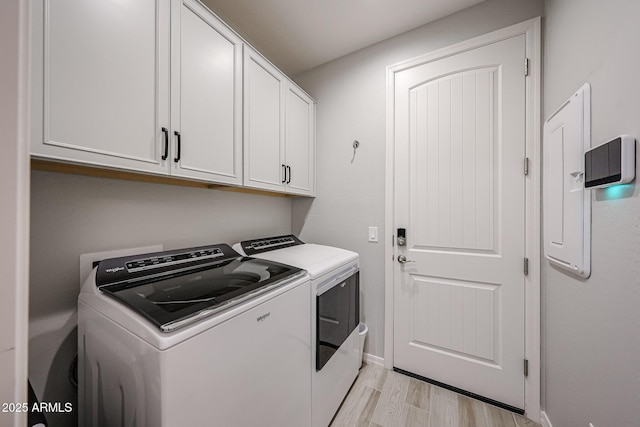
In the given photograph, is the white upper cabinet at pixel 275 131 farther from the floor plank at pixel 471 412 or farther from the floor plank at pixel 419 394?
the floor plank at pixel 471 412

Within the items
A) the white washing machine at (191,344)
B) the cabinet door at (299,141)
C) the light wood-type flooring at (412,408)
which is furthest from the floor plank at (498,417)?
the cabinet door at (299,141)

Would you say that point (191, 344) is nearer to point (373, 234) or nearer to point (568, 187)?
point (373, 234)

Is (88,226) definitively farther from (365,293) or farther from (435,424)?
(435,424)

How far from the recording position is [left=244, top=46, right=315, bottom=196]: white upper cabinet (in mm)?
1494

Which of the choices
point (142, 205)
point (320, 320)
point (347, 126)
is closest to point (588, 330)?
point (320, 320)

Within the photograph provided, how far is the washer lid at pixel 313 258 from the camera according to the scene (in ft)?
4.41

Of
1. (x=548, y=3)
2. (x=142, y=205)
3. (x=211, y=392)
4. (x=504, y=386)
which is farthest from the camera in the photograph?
(x=504, y=386)

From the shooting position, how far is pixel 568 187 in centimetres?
110

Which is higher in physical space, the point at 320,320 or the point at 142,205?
the point at 142,205

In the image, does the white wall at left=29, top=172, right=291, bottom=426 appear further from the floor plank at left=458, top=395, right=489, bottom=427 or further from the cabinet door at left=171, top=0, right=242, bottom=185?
the floor plank at left=458, top=395, right=489, bottom=427

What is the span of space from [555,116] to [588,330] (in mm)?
1051

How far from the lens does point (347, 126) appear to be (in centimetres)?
209

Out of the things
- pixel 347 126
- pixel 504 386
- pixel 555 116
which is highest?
pixel 347 126

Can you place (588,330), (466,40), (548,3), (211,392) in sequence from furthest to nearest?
(466,40), (548,3), (588,330), (211,392)
